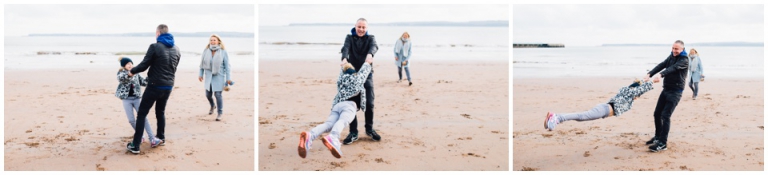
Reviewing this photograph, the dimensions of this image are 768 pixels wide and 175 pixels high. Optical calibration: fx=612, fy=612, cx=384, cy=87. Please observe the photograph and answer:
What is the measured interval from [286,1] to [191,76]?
3473 millimetres

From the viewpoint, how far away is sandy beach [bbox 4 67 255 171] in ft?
17.4

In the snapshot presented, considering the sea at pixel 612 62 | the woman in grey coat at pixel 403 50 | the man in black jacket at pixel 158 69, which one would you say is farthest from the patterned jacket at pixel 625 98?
the sea at pixel 612 62

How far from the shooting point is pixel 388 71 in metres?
12.1

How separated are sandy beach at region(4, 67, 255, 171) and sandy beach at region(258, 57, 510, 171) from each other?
0.33 meters

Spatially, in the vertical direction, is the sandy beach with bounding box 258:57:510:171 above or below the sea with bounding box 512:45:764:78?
below

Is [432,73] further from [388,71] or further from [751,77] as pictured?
[751,77]

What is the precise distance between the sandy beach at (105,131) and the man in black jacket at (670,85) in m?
3.77

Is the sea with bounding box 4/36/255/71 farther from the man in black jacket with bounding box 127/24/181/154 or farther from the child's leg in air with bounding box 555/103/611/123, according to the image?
the child's leg in air with bounding box 555/103/611/123

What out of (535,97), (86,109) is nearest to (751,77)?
(535,97)

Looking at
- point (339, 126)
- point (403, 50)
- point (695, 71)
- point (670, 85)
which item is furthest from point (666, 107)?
point (403, 50)

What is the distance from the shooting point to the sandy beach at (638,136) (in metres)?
5.48

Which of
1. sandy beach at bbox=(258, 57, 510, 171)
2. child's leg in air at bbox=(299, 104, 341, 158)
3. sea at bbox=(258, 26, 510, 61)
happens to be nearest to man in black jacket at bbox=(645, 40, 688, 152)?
sandy beach at bbox=(258, 57, 510, 171)

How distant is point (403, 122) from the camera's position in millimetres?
6758

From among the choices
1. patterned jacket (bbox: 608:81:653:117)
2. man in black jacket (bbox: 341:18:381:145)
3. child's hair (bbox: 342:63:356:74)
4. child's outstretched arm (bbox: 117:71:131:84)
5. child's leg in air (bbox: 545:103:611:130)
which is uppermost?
man in black jacket (bbox: 341:18:381:145)
